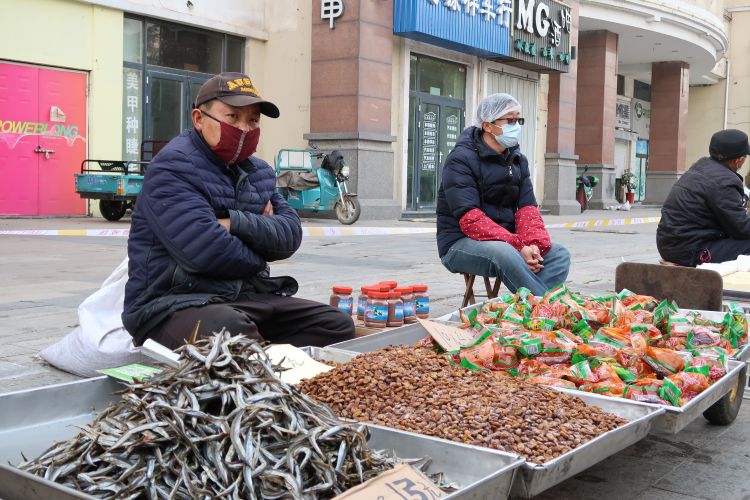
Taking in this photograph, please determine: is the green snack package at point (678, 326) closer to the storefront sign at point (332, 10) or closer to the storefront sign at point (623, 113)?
the storefront sign at point (332, 10)

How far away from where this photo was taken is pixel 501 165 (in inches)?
229

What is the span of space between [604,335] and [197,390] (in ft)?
7.33

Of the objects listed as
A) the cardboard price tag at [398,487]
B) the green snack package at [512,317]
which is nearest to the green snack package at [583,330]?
the green snack package at [512,317]

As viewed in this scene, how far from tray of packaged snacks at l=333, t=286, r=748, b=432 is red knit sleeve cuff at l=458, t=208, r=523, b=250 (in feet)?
3.41

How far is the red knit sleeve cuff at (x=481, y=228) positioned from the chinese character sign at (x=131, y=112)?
1236 cm

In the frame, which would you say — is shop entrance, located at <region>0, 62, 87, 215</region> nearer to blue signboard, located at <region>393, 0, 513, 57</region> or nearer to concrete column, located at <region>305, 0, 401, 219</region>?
concrete column, located at <region>305, 0, 401, 219</region>

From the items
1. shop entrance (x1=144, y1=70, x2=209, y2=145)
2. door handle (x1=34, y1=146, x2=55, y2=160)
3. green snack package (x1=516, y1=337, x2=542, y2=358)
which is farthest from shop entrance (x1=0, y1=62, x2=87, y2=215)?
green snack package (x1=516, y1=337, x2=542, y2=358)

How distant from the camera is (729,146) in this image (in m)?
6.48

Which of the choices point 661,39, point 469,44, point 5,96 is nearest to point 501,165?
point 5,96

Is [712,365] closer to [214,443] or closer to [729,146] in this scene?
[214,443]

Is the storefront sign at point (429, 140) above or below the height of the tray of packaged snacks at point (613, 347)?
above

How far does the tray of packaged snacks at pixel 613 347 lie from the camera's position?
11.4ft

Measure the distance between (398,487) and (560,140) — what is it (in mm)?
22797

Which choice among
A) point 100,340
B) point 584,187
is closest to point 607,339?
point 100,340
